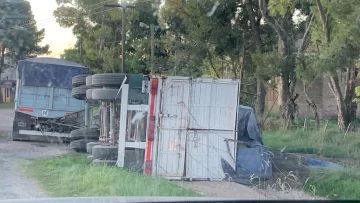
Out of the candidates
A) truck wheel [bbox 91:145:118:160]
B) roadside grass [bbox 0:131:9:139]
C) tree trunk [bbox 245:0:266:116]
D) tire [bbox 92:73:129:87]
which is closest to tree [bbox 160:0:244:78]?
tree trunk [bbox 245:0:266:116]

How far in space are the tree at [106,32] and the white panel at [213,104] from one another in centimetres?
2608

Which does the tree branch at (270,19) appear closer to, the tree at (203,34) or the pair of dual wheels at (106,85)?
the tree at (203,34)

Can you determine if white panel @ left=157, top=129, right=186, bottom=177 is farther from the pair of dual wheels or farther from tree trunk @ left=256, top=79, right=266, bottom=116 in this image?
tree trunk @ left=256, top=79, right=266, bottom=116

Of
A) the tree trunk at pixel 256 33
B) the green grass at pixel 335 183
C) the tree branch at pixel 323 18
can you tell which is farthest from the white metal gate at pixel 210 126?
the tree trunk at pixel 256 33

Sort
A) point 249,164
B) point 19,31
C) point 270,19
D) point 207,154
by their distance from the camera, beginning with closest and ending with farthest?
point 207,154 < point 249,164 < point 270,19 < point 19,31

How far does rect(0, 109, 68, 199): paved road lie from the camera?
11102mm

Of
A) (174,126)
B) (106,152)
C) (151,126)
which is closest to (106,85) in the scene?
(106,152)

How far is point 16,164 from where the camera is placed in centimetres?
1587

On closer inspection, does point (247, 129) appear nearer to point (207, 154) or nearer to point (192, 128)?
point (207, 154)

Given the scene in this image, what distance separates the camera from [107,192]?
404 inches

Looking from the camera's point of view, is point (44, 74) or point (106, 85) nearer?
point (106, 85)

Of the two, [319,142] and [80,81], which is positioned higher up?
[80,81]

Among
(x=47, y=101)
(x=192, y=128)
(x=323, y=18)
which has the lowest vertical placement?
(x=192, y=128)

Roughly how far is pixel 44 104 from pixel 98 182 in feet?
39.7
